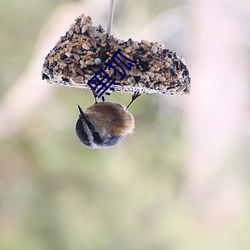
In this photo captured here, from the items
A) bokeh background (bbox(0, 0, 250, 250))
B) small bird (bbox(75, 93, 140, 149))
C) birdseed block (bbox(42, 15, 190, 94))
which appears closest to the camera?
birdseed block (bbox(42, 15, 190, 94))

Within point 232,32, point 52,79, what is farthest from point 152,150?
point 52,79

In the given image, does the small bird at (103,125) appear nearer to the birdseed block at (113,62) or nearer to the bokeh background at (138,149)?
the birdseed block at (113,62)

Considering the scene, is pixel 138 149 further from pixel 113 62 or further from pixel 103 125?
pixel 113 62

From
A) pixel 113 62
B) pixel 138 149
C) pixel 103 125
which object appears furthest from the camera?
pixel 138 149

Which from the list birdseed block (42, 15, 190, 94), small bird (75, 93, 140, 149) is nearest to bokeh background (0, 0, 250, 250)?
small bird (75, 93, 140, 149)

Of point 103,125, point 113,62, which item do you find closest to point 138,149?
point 103,125

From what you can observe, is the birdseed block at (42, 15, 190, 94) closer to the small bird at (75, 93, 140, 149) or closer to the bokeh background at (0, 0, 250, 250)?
the small bird at (75, 93, 140, 149)
